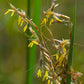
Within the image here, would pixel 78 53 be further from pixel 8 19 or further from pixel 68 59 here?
pixel 68 59

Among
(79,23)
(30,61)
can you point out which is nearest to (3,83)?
(30,61)

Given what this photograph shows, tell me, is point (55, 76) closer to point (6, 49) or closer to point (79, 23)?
point (6, 49)

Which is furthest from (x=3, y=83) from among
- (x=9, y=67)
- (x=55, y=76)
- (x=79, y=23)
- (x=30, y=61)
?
(x=79, y=23)

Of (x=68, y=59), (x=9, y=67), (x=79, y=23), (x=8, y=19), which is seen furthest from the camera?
(x=79, y=23)

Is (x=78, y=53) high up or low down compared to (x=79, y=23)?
down

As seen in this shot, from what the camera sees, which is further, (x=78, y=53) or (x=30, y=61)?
(x=78, y=53)

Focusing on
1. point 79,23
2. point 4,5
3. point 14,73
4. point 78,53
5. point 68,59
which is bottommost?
point 14,73

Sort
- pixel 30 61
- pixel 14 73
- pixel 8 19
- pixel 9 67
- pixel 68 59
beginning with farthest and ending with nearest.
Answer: pixel 9 67 < pixel 14 73 < pixel 8 19 < pixel 30 61 < pixel 68 59

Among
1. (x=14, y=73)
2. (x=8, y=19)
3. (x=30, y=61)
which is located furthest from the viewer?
(x=14, y=73)

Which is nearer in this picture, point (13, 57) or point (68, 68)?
point (68, 68)
